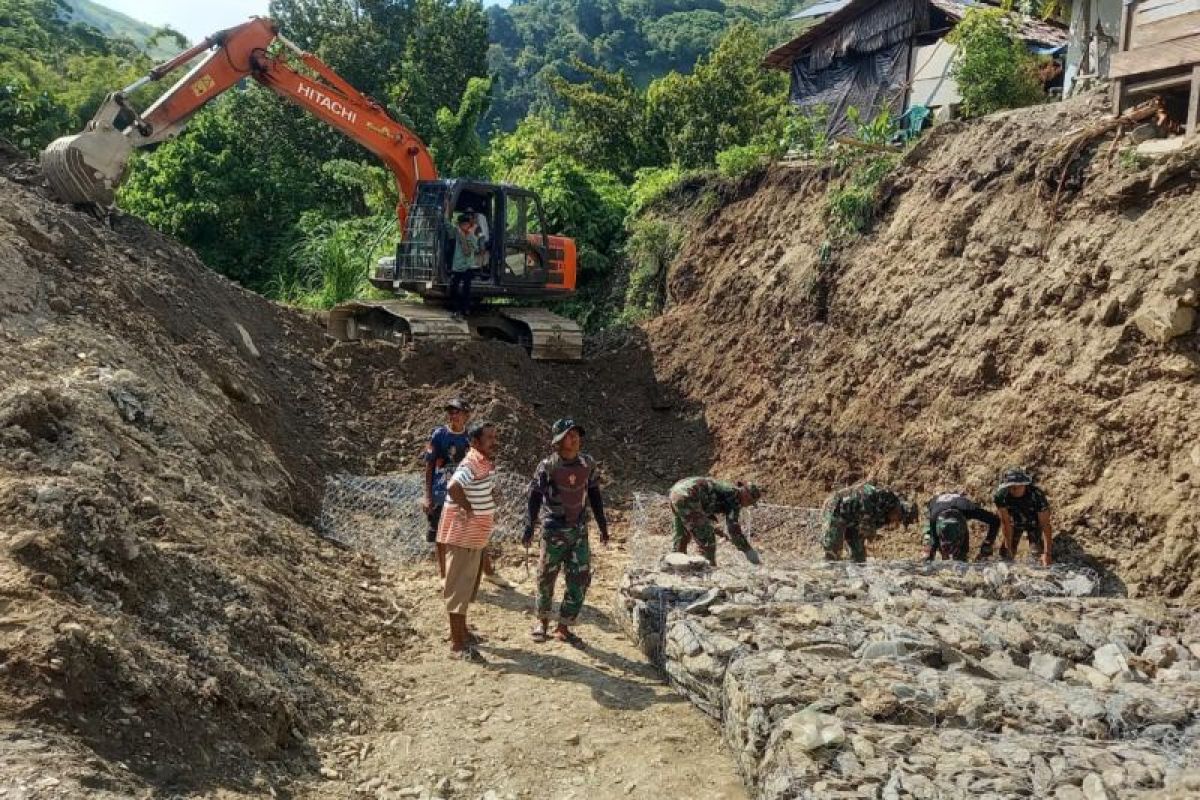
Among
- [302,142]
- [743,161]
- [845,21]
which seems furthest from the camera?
[302,142]

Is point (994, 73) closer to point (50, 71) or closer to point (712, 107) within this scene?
point (712, 107)

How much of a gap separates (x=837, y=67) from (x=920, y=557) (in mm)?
14715

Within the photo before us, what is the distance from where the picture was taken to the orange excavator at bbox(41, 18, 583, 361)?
1085 cm

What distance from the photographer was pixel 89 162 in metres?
10.6

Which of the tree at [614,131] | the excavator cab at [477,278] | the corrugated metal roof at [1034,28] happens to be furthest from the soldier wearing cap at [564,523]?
the tree at [614,131]

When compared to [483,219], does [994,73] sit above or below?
above

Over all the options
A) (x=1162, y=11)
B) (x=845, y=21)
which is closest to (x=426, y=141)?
(x=845, y=21)

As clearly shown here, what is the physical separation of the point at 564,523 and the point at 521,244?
282 inches

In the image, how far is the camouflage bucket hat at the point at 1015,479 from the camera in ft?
24.7

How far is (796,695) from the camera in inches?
183

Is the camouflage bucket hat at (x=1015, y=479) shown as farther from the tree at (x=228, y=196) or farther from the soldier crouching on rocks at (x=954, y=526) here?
the tree at (x=228, y=196)

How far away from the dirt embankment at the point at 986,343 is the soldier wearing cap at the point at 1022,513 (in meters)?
0.23

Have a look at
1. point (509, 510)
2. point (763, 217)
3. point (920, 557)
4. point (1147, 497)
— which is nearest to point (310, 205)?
point (763, 217)

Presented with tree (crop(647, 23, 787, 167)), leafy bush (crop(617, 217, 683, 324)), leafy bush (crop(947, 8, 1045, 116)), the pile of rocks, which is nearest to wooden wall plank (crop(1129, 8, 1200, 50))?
leafy bush (crop(947, 8, 1045, 116))
